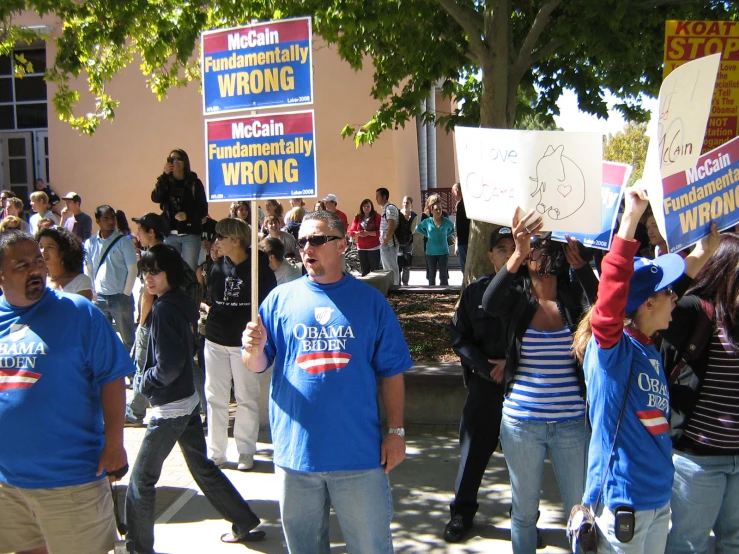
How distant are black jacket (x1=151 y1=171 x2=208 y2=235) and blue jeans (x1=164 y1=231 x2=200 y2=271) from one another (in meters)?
Result: 0.07

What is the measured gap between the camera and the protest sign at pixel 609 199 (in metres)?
3.96

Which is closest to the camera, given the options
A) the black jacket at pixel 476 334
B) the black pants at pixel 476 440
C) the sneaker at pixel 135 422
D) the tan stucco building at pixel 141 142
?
the black jacket at pixel 476 334

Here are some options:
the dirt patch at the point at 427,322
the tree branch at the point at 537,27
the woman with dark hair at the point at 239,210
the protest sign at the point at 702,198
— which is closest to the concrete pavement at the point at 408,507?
the dirt patch at the point at 427,322

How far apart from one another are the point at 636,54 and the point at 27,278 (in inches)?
279

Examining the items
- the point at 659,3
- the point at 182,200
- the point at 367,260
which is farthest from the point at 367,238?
the point at 659,3

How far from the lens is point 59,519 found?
3.40m

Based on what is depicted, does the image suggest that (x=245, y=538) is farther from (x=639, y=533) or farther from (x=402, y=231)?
(x=402, y=231)

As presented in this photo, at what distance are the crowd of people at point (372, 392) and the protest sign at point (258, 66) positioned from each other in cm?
74

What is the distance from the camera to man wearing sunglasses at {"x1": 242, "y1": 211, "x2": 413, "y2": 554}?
3273mm

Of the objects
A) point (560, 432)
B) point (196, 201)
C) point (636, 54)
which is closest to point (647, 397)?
point (560, 432)

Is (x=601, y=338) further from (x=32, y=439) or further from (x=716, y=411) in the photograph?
(x=32, y=439)

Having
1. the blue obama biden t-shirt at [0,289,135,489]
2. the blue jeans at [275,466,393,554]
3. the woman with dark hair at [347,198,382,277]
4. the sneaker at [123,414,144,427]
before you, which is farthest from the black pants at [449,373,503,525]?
the woman with dark hair at [347,198,382,277]

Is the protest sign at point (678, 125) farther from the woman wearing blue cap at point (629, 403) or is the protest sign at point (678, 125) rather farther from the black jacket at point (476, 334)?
the black jacket at point (476, 334)

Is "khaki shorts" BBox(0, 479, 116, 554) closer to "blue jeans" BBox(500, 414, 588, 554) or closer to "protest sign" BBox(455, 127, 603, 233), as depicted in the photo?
"blue jeans" BBox(500, 414, 588, 554)
